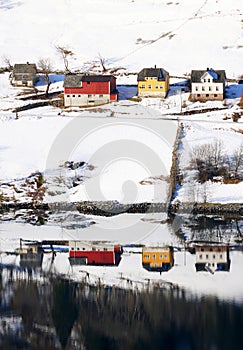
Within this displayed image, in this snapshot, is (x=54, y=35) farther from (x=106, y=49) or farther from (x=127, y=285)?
(x=127, y=285)

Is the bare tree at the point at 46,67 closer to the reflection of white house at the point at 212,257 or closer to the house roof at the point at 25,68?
the house roof at the point at 25,68

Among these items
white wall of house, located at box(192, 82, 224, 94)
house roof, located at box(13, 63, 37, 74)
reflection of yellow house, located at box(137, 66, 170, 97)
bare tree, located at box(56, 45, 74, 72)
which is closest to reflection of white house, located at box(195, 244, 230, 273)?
white wall of house, located at box(192, 82, 224, 94)

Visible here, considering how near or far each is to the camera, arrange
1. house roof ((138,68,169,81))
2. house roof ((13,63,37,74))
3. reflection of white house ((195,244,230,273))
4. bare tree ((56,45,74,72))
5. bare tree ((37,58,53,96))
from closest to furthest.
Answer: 1. reflection of white house ((195,244,230,273))
2. house roof ((138,68,169,81))
3. bare tree ((37,58,53,96))
4. house roof ((13,63,37,74))
5. bare tree ((56,45,74,72))

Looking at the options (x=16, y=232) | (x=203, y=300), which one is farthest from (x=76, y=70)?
(x=203, y=300)

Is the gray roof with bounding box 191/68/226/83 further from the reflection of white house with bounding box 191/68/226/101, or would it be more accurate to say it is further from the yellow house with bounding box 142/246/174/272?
the yellow house with bounding box 142/246/174/272

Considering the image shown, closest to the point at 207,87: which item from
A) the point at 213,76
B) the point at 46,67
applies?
the point at 213,76

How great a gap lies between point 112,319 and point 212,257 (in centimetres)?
622

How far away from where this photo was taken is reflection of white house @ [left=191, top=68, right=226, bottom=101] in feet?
151

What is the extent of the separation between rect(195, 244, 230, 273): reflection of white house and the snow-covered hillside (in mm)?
21975

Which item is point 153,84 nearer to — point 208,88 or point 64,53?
point 208,88

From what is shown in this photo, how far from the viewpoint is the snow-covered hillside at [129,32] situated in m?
55.2

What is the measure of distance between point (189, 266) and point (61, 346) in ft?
23.2

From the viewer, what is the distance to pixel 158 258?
1179 inches

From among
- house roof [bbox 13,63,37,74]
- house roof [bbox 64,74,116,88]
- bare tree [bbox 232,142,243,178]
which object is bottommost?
bare tree [bbox 232,142,243,178]
